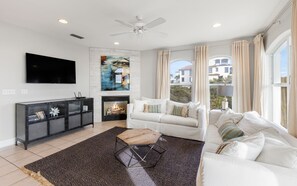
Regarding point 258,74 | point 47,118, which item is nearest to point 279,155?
point 258,74

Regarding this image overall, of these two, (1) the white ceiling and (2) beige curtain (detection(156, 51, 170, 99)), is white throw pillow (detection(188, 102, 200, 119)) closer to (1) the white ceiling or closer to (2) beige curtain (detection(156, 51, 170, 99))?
(2) beige curtain (detection(156, 51, 170, 99))

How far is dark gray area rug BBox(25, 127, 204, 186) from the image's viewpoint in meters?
2.03

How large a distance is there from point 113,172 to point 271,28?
4120 millimetres

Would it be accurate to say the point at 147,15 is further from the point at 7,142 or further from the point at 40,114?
the point at 7,142

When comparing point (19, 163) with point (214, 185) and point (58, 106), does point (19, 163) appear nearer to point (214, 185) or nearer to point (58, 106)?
point (58, 106)

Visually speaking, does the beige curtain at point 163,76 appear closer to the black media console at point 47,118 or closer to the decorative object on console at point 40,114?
the black media console at point 47,118

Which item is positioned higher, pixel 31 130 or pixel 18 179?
pixel 31 130

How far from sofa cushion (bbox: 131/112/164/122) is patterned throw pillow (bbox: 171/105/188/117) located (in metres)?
0.38

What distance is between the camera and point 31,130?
3125 mm

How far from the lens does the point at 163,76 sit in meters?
5.13

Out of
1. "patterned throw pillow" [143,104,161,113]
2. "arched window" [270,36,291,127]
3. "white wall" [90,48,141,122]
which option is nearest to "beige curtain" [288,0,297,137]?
"arched window" [270,36,291,127]

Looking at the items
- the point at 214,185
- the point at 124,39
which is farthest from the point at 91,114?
the point at 214,185

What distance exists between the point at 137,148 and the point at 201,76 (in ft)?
9.34

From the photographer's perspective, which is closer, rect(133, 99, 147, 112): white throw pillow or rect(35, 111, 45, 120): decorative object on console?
rect(35, 111, 45, 120): decorative object on console
